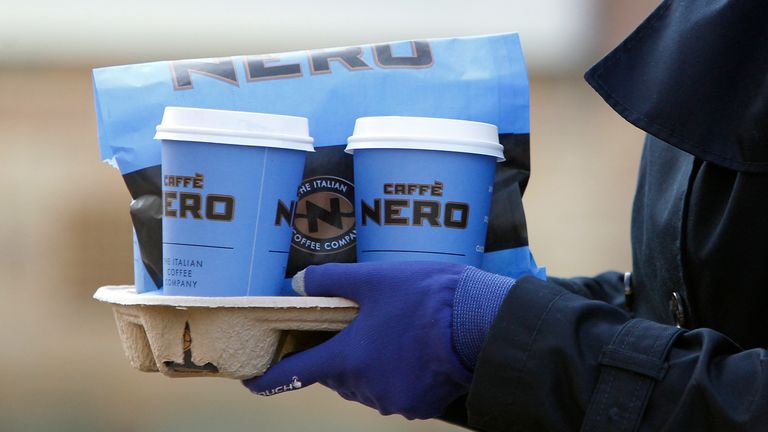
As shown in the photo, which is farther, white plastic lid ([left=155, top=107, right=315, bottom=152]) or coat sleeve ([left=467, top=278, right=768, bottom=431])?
white plastic lid ([left=155, top=107, right=315, bottom=152])

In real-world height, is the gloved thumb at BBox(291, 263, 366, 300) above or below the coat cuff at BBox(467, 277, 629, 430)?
above

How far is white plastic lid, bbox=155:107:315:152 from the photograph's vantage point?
1200mm

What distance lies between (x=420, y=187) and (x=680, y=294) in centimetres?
42

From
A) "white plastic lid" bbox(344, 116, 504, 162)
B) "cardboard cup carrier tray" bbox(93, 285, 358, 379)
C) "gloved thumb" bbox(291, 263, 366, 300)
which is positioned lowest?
"cardboard cup carrier tray" bbox(93, 285, 358, 379)

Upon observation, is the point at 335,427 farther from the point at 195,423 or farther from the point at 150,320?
the point at 150,320

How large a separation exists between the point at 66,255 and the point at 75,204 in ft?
1.16

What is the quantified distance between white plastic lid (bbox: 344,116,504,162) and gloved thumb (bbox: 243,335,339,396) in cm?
24

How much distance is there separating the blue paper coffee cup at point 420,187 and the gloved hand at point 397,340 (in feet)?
0.17

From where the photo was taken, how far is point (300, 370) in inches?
47.8

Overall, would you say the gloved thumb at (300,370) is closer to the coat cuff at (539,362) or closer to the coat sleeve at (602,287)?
the coat cuff at (539,362)

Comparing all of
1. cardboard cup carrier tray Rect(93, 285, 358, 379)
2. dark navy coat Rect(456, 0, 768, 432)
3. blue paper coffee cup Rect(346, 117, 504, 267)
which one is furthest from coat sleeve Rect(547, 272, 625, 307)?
cardboard cup carrier tray Rect(93, 285, 358, 379)

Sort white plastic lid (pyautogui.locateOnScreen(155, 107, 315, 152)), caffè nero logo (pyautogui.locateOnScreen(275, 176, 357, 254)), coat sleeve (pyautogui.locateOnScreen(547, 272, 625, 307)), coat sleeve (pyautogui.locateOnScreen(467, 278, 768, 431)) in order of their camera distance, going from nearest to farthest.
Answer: coat sleeve (pyautogui.locateOnScreen(467, 278, 768, 431)) < white plastic lid (pyautogui.locateOnScreen(155, 107, 315, 152)) < caffè nero logo (pyautogui.locateOnScreen(275, 176, 357, 254)) < coat sleeve (pyautogui.locateOnScreen(547, 272, 625, 307))

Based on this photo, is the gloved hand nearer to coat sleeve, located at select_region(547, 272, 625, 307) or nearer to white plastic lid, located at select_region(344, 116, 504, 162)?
white plastic lid, located at select_region(344, 116, 504, 162)

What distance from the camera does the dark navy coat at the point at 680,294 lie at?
43.5 inches
